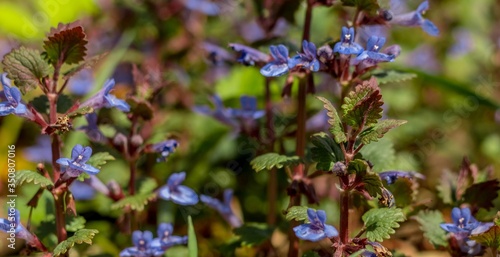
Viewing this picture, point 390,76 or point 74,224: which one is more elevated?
point 390,76

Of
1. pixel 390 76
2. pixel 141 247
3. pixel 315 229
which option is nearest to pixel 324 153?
pixel 315 229

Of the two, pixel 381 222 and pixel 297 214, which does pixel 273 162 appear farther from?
pixel 381 222

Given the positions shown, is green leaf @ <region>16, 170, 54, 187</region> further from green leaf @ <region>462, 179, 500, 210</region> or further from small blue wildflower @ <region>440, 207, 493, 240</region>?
green leaf @ <region>462, 179, 500, 210</region>

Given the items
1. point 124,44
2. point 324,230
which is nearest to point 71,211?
point 324,230

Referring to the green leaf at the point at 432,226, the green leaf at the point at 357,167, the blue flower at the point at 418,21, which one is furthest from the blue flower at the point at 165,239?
the blue flower at the point at 418,21

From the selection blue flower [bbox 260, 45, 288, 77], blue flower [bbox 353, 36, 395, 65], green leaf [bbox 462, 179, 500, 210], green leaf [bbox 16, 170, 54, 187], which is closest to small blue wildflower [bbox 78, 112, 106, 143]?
green leaf [bbox 16, 170, 54, 187]

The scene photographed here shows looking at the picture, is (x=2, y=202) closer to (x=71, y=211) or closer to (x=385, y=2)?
(x=71, y=211)

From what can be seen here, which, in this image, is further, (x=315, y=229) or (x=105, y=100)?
(x=105, y=100)
